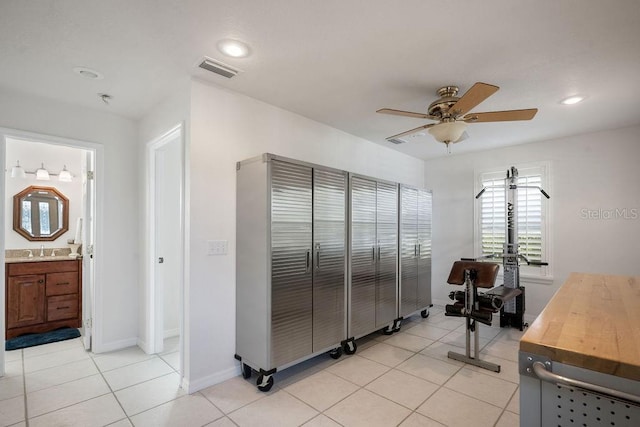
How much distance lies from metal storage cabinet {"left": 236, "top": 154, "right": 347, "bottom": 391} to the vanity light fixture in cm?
341

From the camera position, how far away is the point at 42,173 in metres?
4.40

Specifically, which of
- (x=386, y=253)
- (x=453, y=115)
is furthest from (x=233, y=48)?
(x=386, y=253)

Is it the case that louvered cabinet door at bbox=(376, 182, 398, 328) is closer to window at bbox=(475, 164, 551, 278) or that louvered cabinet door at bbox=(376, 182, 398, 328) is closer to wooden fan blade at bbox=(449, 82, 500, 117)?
wooden fan blade at bbox=(449, 82, 500, 117)


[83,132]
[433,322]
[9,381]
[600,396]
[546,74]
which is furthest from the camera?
[433,322]

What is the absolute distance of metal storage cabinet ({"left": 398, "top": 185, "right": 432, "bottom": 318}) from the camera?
13.7 ft

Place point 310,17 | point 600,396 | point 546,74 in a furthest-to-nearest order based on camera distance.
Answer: point 546,74
point 310,17
point 600,396

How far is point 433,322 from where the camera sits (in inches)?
175

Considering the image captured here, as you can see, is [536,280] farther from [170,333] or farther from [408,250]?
[170,333]

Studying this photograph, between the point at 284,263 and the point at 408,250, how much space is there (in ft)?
7.16

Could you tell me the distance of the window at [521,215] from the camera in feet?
14.5

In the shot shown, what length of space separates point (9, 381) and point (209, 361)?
1.77 metres

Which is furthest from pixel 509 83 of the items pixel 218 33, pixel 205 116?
pixel 205 116

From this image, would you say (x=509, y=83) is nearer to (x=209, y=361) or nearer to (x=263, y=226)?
(x=263, y=226)

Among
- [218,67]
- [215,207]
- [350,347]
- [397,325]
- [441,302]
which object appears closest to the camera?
[218,67]
